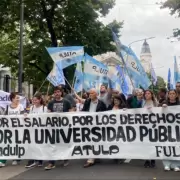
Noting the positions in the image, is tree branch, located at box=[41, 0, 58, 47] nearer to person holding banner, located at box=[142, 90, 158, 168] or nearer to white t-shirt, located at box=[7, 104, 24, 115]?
white t-shirt, located at box=[7, 104, 24, 115]

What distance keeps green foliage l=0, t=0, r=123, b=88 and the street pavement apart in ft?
47.3

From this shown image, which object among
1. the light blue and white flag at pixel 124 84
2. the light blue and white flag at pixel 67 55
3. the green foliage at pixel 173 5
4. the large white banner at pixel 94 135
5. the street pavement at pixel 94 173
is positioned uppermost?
the green foliage at pixel 173 5

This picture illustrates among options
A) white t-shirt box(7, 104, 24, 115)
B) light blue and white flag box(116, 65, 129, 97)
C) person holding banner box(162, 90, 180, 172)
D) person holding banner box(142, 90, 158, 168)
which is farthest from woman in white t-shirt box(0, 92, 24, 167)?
light blue and white flag box(116, 65, 129, 97)

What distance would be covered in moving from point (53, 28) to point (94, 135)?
1591cm

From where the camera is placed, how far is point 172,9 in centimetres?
1812

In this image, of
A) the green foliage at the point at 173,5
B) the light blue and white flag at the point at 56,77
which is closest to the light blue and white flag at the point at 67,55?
the light blue and white flag at the point at 56,77

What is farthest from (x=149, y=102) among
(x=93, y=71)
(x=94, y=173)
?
(x=93, y=71)

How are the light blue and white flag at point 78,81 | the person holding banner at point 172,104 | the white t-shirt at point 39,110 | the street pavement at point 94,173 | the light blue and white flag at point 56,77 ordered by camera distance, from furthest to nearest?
the light blue and white flag at point 78,81 → the light blue and white flag at point 56,77 → the white t-shirt at point 39,110 → the person holding banner at point 172,104 → the street pavement at point 94,173

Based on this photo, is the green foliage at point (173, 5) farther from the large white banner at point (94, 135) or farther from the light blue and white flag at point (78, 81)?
the large white banner at point (94, 135)

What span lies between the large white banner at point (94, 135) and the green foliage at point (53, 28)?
1400 centimetres

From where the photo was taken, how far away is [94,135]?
26.5 ft

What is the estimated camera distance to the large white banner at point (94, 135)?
7.79m

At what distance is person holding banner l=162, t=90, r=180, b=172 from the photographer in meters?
7.61

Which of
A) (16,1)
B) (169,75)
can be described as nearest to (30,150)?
(169,75)
